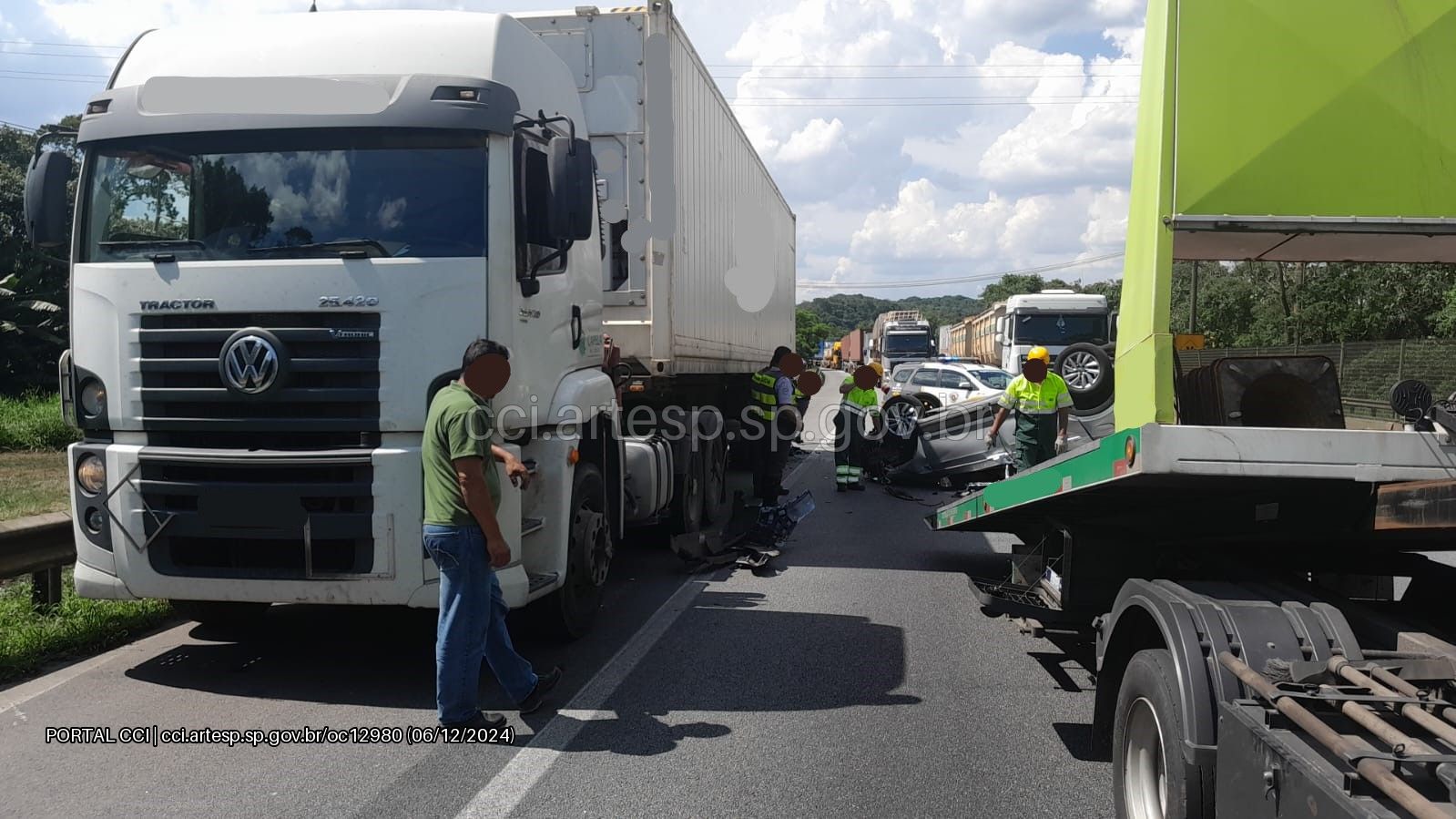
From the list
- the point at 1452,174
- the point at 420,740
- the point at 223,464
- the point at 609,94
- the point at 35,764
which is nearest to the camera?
the point at 1452,174

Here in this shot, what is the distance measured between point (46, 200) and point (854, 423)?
1052 centimetres

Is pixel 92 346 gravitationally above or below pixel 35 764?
above

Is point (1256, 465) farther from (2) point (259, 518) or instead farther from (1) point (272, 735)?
(2) point (259, 518)

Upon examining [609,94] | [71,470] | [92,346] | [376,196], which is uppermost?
[609,94]

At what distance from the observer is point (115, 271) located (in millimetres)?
5422

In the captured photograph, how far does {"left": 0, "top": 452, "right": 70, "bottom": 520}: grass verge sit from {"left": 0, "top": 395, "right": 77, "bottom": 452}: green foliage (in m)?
0.33

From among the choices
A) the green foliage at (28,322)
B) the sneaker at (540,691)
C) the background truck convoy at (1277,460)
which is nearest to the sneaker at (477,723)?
the sneaker at (540,691)

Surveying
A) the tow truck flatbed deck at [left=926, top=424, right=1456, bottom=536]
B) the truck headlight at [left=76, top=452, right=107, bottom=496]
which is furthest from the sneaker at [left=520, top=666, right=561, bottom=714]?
the tow truck flatbed deck at [left=926, top=424, right=1456, bottom=536]

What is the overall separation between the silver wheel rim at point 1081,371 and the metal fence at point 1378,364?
740 centimetres

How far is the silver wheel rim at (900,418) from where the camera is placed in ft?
49.3

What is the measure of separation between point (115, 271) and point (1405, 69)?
219 inches

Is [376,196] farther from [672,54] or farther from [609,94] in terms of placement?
[672,54]

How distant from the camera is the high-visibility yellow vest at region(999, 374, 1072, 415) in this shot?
10.7 metres

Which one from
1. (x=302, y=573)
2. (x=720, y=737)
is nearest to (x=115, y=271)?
(x=302, y=573)
